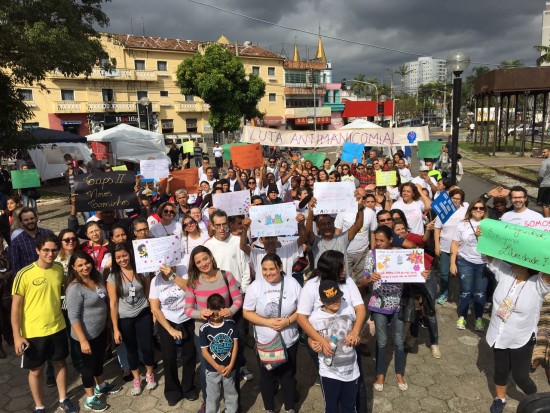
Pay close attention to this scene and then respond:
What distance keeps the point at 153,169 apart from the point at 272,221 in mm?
5083

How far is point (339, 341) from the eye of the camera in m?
3.10

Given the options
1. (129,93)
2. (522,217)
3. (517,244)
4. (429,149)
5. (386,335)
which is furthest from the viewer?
(129,93)

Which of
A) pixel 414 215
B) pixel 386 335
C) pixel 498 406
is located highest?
pixel 414 215

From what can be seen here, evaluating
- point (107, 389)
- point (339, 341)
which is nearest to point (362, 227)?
point (339, 341)

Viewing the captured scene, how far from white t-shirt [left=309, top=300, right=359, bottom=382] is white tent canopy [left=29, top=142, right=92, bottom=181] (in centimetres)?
1984

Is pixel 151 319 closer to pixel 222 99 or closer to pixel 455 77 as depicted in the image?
pixel 455 77

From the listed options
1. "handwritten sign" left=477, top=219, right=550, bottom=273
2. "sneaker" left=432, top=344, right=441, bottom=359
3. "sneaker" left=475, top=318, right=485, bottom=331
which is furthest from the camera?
"sneaker" left=475, top=318, right=485, bottom=331

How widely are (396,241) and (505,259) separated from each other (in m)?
1.06

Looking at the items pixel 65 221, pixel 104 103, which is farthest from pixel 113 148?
pixel 104 103

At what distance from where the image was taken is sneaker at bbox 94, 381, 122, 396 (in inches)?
164

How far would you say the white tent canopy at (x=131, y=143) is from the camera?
17078 mm

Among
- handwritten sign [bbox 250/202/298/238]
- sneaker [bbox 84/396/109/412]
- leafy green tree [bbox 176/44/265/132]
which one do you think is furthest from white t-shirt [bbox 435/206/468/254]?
leafy green tree [bbox 176/44/265/132]

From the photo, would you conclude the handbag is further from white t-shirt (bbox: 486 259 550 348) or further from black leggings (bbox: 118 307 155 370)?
white t-shirt (bbox: 486 259 550 348)

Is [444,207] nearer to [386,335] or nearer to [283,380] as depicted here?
[386,335]
